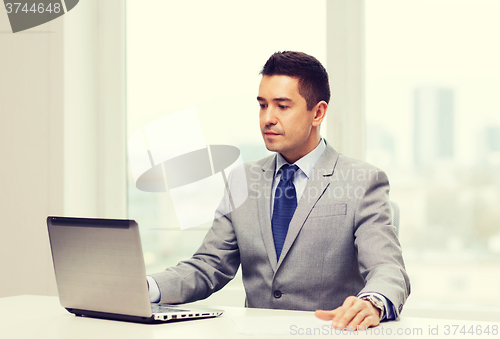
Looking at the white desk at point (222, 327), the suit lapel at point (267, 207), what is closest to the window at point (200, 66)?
the suit lapel at point (267, 207)

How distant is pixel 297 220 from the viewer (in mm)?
1481

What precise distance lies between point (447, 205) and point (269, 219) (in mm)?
1027

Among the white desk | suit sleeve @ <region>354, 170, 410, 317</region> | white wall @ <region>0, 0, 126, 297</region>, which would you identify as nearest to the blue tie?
suit sleeve @ <region>354, 170, 410, 317</region>

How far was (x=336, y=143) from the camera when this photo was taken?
2.31 metres

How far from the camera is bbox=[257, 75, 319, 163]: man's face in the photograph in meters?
1.51

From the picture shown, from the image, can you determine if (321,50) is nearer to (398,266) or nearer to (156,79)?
(156,79)

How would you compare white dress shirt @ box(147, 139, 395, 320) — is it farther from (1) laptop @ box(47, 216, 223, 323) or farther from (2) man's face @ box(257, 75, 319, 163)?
(1) laptop @ box(47, 216, 223, 323)

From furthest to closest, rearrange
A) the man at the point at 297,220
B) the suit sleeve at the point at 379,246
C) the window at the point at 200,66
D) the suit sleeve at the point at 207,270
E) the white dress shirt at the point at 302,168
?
the window at the point at 200,66 → the white dress shirt at the point at 302,168 → the man at the point at 297,220 → the suit sleeve at the point at 207,270 → the suit sleeve at the point at 379,246

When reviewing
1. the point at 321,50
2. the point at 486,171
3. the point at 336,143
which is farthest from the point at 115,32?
the point at 486,171

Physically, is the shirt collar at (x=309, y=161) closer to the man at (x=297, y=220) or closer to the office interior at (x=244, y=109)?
the man at (x=297, y=220)

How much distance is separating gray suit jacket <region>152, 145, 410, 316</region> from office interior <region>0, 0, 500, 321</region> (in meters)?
0.81

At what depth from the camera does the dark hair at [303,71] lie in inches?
60.9

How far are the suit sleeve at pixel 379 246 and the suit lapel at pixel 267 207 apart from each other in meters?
0.25

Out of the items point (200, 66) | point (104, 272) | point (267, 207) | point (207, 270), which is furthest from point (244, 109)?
point (104, 272)
